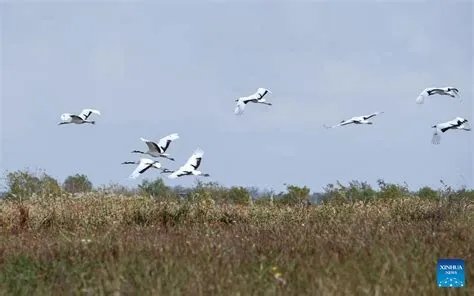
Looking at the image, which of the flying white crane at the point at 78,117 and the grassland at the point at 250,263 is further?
the flying white crane at the point at 78,117

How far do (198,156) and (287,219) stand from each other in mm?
1796

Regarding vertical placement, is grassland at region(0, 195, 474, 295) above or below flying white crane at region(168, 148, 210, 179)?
below

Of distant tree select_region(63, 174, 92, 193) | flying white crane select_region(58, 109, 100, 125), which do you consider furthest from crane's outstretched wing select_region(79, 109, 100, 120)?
distant tree select_region(63, 174, 92, 193)

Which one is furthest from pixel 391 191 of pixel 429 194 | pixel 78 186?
pixel 78 186

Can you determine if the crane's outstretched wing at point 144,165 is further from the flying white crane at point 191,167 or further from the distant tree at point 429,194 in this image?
the distant tree at point 429,194

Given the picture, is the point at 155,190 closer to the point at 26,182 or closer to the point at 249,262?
the point at 26,182

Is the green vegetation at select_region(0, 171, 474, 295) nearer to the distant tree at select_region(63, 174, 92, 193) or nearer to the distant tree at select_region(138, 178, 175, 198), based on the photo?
the distant tree at select_region(138, 178, 175, 198)

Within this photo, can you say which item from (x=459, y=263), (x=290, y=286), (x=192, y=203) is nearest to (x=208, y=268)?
(x=290, y=286)

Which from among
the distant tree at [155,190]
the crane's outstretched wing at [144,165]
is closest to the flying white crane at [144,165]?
the crane's outstretched wing at [144,165]

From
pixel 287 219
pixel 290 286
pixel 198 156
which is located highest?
pixel 198 156

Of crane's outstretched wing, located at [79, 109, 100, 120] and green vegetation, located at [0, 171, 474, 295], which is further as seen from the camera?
crane's outstretched wing, located at [79, 109, 100, 120]

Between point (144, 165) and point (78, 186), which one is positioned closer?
point (144, 165)

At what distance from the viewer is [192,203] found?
38.4 ft

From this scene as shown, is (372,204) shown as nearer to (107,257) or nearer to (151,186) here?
(151,186)
